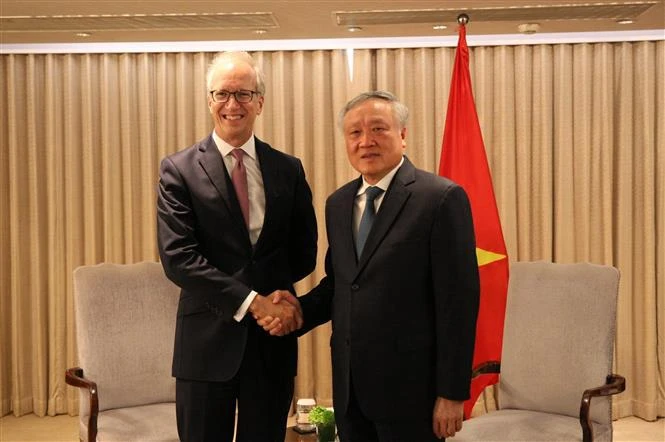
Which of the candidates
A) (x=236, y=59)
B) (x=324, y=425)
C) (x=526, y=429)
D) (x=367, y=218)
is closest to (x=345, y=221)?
(x=367, y=218)

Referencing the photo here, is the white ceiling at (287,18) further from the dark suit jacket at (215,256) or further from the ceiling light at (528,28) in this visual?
the dark suit jacket at (215,256)

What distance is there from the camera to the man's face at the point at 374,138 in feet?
8.16

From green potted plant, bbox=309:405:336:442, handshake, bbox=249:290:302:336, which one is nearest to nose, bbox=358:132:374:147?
handshake, bbox=249:290:302:336

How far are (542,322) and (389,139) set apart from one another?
1.60 meters

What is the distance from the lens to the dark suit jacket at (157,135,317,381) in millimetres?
2486

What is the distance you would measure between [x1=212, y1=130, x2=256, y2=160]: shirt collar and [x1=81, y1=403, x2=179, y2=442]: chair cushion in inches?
55.6

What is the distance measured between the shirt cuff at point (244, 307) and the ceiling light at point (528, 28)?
287cm

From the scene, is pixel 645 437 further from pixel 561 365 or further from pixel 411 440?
pixel 411 440

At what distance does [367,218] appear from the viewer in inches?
97.9

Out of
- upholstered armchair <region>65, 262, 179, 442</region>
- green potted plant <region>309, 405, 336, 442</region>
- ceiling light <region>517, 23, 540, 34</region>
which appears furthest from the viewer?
ceiling light <region>517, 23, 540, 34</region>

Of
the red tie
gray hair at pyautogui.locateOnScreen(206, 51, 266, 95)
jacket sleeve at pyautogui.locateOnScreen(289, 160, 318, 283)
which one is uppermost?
gray hair at pyautogui.locateOnScreen(206, 51, 266, 95)

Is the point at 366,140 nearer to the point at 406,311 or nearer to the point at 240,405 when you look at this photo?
the point at 406,311

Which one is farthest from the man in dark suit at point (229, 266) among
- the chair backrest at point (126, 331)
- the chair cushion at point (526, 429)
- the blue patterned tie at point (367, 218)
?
the chair backrest at point (126, 331)

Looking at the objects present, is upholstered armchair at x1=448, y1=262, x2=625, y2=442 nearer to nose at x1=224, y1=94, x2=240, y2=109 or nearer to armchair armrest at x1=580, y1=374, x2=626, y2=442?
armchair armrest at x1=580, y1=374, x2=626, y2=442
